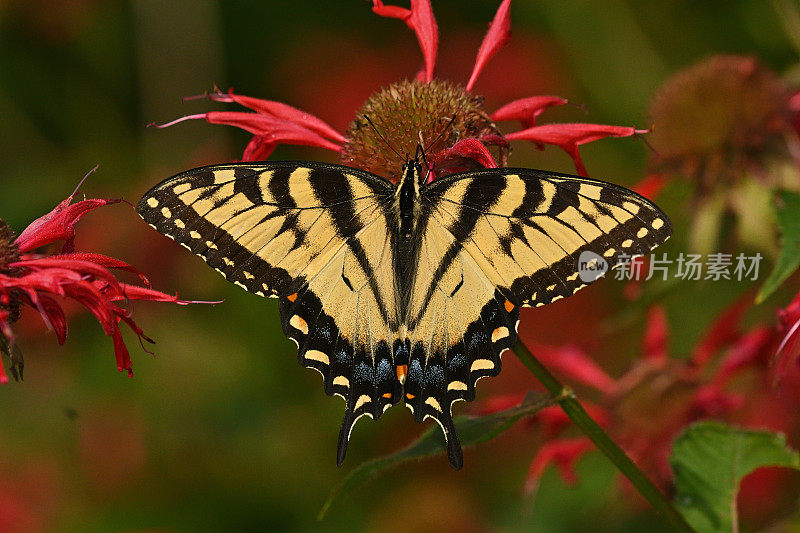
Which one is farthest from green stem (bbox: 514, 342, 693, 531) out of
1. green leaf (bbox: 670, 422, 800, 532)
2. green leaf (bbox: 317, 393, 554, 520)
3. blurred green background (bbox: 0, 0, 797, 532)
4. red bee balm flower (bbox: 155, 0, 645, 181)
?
blurred green background (bbox: 0, 0, 797, 532)

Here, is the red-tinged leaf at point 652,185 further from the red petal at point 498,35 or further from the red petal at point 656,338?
the red petal at point 498,35

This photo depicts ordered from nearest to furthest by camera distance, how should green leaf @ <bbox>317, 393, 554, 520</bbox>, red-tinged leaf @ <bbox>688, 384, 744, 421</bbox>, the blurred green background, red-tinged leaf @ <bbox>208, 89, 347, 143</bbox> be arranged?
green leaf @ <bbox>317, 393, 554, 520</bbox>, red-tinged leaf @ <bbox>208, 89, 347, 143</bbox>, red-tinged leaf @ <bbox>688, 384, 744, 421</bbox>, the blurred green background

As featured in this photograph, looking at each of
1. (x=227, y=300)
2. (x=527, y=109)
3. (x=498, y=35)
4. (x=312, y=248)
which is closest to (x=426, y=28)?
(x=498, y=35)

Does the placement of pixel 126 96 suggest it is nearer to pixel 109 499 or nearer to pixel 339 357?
pixel 109 499

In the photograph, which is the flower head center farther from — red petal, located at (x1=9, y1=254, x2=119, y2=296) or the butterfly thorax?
red petal, located at (x1=9, y1=254, x2=119, y2=296)

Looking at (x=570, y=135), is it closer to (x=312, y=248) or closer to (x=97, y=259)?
(x=312, y=248)

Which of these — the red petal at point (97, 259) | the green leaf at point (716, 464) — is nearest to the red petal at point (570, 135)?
the green leaf at point (716, 464)
